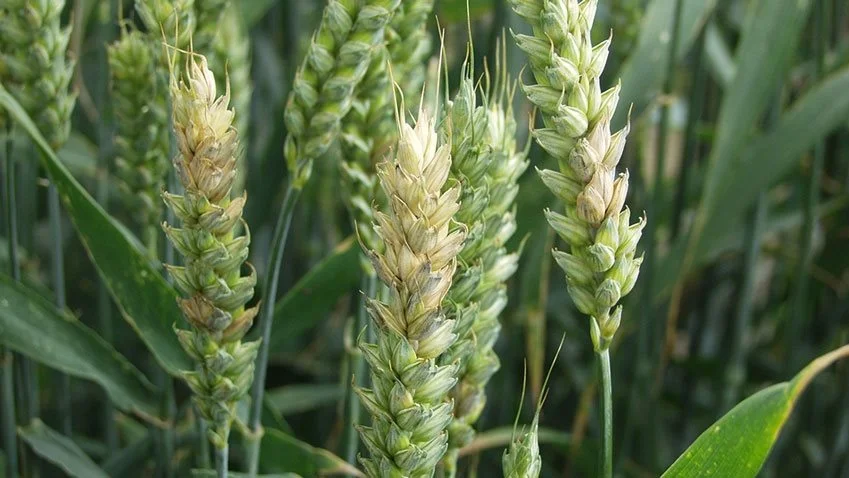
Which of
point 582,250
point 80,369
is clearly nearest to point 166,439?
point 80,369

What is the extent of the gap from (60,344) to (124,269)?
8 cm

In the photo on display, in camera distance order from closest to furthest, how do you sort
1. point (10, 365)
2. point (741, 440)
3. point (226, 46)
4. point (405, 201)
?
point (405, 201), point (741, 440), point (10, 365), point (226, 46)

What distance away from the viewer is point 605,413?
0.46m

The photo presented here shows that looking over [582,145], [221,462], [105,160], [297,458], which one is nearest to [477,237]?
[582,145]

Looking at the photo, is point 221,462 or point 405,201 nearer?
point 405,201

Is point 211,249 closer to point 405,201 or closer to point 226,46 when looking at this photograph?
point 405,201

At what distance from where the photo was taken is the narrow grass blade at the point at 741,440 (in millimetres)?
478

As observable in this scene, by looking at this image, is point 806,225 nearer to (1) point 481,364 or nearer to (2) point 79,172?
(1) point 481,364

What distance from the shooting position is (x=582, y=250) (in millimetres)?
436

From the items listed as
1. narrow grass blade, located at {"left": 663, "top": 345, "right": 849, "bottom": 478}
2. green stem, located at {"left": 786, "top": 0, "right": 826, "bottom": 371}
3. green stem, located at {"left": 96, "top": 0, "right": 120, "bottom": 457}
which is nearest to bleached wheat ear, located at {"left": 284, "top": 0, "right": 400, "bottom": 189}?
narrow grass blade, located at {"left": 663, "top": 345, "right": 849, "bottom": 478}

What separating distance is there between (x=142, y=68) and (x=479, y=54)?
549 millimetres

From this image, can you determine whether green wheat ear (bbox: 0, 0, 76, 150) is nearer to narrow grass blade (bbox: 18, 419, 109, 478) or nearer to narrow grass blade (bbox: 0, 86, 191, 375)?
narrow grass blade (bbox: 0, 86, 191, 375)

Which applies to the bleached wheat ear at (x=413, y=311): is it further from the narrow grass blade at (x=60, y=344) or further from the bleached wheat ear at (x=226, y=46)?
the narrow grass blade at (x=60, y=344)

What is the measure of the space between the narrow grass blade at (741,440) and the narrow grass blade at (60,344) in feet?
1.21
